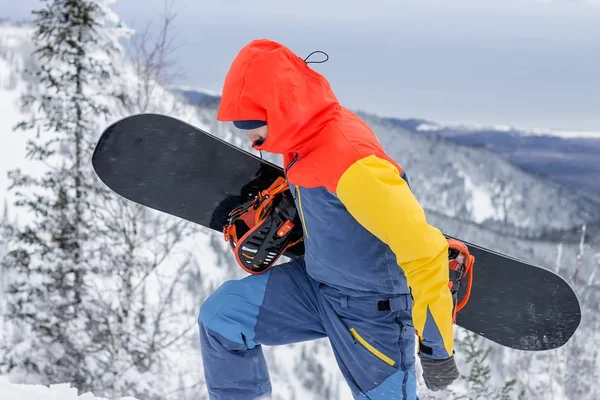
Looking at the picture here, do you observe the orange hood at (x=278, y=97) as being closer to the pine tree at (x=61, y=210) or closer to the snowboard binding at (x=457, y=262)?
the snowboard binding at (x=457, y=262)

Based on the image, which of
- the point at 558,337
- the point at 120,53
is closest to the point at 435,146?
the point at 120,53

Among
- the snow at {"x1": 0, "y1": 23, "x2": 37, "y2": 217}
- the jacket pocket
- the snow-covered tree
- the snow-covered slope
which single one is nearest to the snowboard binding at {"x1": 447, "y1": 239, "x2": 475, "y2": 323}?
the jacket pocket

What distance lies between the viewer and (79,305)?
12047mm

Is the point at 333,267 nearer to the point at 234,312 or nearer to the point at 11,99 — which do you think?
the point at 234,312

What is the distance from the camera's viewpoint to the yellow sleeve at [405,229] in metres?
Answer: 1.96

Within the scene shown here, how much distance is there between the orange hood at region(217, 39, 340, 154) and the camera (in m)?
2.20

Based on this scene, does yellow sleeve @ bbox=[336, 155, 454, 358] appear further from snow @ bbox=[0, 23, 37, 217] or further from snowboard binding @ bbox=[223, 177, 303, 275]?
snow @ bbox=[0, 23, 37, 217]

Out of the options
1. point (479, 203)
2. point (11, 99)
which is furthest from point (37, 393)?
point (479, 203)

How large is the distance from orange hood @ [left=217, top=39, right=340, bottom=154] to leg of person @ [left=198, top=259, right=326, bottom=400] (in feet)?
2.03

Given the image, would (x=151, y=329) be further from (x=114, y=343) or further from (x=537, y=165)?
(x=537, y=165)

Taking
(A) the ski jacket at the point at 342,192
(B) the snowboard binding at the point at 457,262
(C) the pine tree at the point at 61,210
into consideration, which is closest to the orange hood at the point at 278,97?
(A) the ski jacket at the point at 342,192

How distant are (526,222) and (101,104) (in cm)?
8291

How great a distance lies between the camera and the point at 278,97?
2.21m

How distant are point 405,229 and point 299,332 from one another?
0.88m
